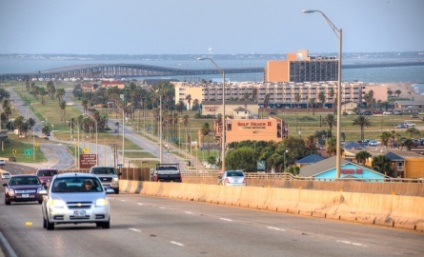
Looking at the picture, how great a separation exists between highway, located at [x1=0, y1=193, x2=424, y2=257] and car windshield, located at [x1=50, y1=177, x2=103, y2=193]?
111 cm

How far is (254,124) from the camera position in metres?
191

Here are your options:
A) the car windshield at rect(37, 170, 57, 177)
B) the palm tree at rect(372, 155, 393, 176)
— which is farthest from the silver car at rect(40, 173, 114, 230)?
the palm tree at rect(372, 155, 393, 176)

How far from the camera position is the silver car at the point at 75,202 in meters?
31.4

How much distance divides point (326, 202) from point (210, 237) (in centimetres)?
1000

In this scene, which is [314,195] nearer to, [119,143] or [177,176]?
[177,176]

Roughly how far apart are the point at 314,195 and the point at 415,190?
40.9 feet

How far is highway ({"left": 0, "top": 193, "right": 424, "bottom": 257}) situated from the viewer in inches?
993

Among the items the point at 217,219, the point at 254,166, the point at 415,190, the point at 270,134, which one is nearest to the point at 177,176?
the point at 415,190

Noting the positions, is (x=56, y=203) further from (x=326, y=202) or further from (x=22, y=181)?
(x=22, y=181)

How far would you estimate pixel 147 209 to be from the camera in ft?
147

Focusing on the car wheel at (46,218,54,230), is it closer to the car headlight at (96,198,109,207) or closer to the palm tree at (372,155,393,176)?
the car headlight at (96,198,109,207)

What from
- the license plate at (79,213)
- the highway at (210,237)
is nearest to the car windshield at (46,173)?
the highway at (210,237)

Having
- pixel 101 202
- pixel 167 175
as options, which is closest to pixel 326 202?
pixel 101 202

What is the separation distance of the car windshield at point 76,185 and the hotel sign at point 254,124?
159 meters
